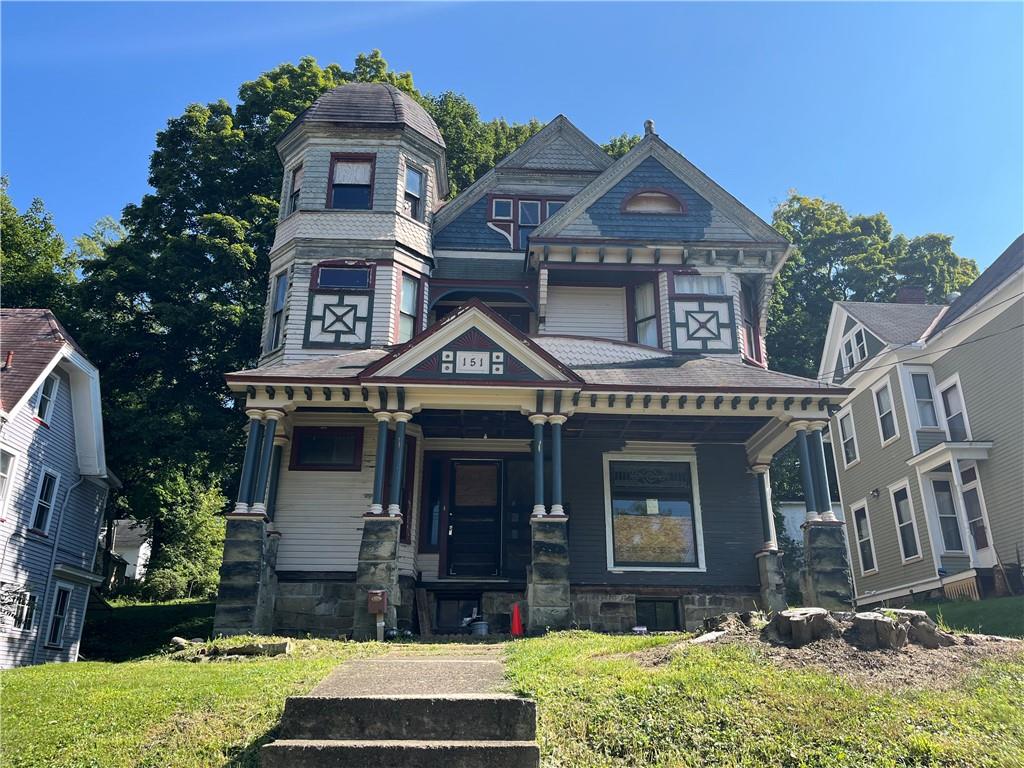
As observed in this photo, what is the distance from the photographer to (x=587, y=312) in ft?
64.7

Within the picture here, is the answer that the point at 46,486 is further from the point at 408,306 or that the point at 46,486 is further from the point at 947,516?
the point at 947,516

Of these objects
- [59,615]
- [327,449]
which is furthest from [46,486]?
[327,449]

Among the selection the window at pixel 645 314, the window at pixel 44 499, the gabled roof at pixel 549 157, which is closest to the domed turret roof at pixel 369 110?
the gabled roof at pixel 549 157

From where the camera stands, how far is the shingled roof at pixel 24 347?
19.0m

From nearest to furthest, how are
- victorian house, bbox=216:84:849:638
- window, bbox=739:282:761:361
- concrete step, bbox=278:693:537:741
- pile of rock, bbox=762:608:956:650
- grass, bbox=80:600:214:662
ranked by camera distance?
concrete step, bbox=278:693:537:741 → pile of rock, bbox=762:608:956:650 → victorian house, bbox=216:84:849:638 → window, bbox=739:282:761:361 → grass, bbox=80:600:214:662

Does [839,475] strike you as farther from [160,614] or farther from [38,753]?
[38,753]

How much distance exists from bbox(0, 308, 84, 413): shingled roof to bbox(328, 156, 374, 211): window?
8088 mm

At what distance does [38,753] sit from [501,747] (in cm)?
419

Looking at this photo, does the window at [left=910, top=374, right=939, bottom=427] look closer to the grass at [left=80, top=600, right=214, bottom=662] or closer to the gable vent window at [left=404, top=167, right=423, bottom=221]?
the gable vent window at [left=404, top=167, right=423, bottom=221]

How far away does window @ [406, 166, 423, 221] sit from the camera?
20.1 metres

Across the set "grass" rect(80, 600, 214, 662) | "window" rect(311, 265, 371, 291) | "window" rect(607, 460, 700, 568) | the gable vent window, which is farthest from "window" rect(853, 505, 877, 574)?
"grass" rect(80, 600, 214, 662)

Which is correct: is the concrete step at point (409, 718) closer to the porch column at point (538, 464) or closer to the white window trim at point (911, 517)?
the porch column at point (538, 464)

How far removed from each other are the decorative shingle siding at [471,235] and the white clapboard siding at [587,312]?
2206 mm

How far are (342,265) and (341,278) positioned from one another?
0.31 meters
